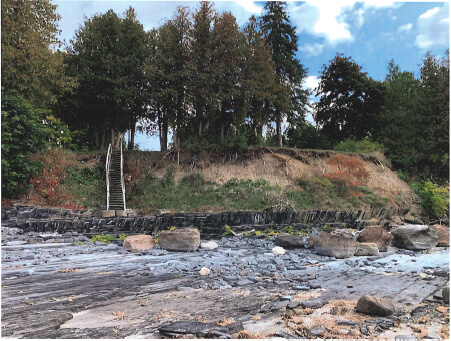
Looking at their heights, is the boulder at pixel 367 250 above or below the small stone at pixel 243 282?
below

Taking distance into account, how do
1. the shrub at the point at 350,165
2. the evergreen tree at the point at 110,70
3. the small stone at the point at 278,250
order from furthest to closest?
1. the evergreen tree at the point at 110,70
2. the shrub at the point at 350,165
3. the small stone at the point at 278,250

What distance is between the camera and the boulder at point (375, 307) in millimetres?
5277

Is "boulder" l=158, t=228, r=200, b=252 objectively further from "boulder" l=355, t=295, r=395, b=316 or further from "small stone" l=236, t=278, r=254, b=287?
"boulder" l=355, t=295, r=395, b=316

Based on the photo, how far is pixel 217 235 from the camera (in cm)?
1451

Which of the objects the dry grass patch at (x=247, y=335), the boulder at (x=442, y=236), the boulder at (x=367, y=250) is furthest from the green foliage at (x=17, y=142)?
the boulder at (x=442, y=236)

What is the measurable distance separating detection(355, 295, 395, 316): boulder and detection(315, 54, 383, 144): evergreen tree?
91.0 ft

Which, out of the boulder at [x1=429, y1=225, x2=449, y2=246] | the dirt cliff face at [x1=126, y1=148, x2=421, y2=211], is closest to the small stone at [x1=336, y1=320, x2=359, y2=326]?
the boulder at [x1=429, y1=225, x2=449, y2=246]

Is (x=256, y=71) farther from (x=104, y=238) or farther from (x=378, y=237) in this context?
(x=104, y=238)

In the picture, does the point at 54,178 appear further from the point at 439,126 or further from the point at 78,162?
the point at 439,126

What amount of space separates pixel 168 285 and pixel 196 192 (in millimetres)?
14531

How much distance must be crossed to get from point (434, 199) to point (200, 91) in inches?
622

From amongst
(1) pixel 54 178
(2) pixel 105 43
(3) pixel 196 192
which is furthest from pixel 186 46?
(1) pixel 54 178

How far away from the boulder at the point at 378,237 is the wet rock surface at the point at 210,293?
100 centimetres

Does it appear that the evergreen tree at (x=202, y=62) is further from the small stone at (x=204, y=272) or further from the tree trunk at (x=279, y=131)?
the small stone at (x=204, y=272)
